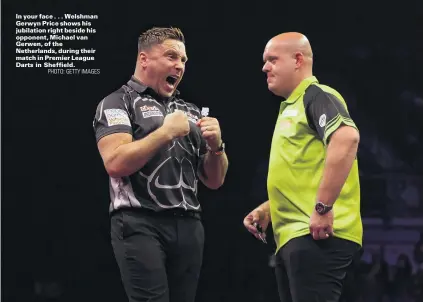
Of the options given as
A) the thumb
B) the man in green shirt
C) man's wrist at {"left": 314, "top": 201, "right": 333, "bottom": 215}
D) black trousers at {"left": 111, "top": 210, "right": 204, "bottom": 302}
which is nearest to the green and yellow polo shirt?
the man in green shirt

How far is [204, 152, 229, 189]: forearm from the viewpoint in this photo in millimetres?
2881

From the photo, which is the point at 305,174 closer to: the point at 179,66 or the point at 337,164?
the point at 337,164

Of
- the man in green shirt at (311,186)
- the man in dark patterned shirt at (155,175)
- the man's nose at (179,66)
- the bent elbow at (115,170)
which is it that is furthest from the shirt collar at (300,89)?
the bent elbow at (115,170)

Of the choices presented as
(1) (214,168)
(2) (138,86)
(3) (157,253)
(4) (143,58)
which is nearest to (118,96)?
(2) (138,86)

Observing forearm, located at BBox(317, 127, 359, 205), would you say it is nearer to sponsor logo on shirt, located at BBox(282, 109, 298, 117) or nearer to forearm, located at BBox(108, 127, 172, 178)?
sponsor logo on shirt, located at BBox(282, 109, 298, 117)

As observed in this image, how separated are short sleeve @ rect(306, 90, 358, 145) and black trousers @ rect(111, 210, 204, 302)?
0.60 metres

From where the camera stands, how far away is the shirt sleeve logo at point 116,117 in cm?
267

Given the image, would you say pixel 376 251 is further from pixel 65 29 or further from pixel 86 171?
pixel 65 29

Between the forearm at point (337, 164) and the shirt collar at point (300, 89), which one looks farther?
the shirt collar at point (300, 89)

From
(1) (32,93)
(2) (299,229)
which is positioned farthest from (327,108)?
(1) (32,93)

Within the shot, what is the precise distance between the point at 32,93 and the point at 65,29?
44 centimetres

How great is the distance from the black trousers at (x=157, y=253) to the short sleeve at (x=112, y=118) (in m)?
0.30

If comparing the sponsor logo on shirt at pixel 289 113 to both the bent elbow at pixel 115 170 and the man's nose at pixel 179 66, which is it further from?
the bent elbow at pixel 115 170

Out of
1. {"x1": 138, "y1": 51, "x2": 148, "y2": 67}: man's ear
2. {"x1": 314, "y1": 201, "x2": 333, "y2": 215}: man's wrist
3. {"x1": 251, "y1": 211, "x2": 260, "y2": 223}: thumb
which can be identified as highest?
{"x1": 138, "y1": 51, "x2": 148, "y2": 67}: man's ear
